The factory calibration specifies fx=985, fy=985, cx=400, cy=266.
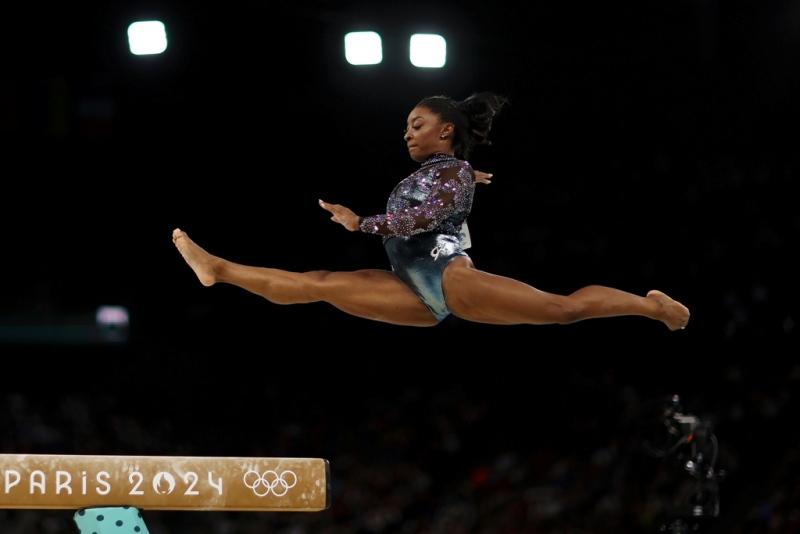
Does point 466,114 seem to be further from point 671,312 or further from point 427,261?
point 671,312

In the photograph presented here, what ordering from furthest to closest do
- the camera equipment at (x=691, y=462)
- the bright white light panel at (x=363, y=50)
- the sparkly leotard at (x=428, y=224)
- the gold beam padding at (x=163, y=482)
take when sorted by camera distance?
the bright white light panel at (x=363, y=50) < the camera equipment at (x=691, y=462) < the sparkly leotard at (x=428, y=224) < the gold beam padding at (x=163, y=482)

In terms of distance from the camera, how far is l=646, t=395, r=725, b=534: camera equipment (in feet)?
17.5

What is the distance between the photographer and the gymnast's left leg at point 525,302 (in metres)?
3.45

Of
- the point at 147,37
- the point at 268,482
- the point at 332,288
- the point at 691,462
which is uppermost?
the point at 147,37

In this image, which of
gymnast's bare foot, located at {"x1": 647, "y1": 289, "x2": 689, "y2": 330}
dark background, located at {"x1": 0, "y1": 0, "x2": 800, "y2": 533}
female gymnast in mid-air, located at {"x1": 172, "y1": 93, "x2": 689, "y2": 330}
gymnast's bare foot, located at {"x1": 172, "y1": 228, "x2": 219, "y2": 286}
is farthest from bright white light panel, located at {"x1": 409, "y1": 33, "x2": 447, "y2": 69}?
gymnast's bare foot, located at {"x1": 647, "y1": 289, "x2": 689, "y2": 330}

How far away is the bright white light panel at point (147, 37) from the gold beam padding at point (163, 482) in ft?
11.1

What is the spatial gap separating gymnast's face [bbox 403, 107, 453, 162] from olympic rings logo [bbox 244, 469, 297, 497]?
4.25ft

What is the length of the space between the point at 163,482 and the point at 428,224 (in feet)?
4.22

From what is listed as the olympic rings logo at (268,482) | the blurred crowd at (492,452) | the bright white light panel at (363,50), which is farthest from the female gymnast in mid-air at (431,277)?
the blurred crowd at (492,452)

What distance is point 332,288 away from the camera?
366cm

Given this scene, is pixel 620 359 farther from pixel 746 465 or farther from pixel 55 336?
pixel 55 336

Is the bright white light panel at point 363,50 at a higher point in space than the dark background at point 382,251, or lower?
higher

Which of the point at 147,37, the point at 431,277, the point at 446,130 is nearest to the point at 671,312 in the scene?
the point at 431,277

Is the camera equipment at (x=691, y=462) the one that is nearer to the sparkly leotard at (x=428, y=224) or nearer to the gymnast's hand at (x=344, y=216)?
the sparkly leotard at (x=428, y=224)
